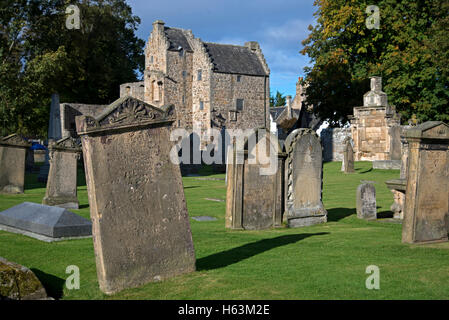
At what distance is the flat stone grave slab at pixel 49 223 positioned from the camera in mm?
8586

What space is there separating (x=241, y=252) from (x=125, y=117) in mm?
3135

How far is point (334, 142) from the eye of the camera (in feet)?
123

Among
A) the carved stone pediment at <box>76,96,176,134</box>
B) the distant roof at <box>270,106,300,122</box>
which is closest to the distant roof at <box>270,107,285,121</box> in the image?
the distant roof at <box>270,106,300,122</box>

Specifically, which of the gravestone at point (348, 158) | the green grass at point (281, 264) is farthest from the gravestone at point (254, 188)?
the gravestone at point (348, 158)

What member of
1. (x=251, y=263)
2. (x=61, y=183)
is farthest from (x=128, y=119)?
(x=61, y=183)

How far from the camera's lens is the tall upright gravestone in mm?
5508

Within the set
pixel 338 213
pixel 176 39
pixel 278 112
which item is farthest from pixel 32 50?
pixel 278 112

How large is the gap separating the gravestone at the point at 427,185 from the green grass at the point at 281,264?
0.36 metres

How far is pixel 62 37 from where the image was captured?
32.3 meters

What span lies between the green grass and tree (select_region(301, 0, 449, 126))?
2609 centimetres

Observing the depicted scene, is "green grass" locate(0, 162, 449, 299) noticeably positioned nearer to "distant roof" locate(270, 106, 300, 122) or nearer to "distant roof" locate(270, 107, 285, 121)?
"distant roof" locate(270, 106, 300, 122)

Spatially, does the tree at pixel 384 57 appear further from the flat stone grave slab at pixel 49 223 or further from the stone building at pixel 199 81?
the flat stone grave slab at pixel 49 223

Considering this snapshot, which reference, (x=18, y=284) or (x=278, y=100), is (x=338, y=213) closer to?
(x=18, y=284)

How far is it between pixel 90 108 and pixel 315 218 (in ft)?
130
